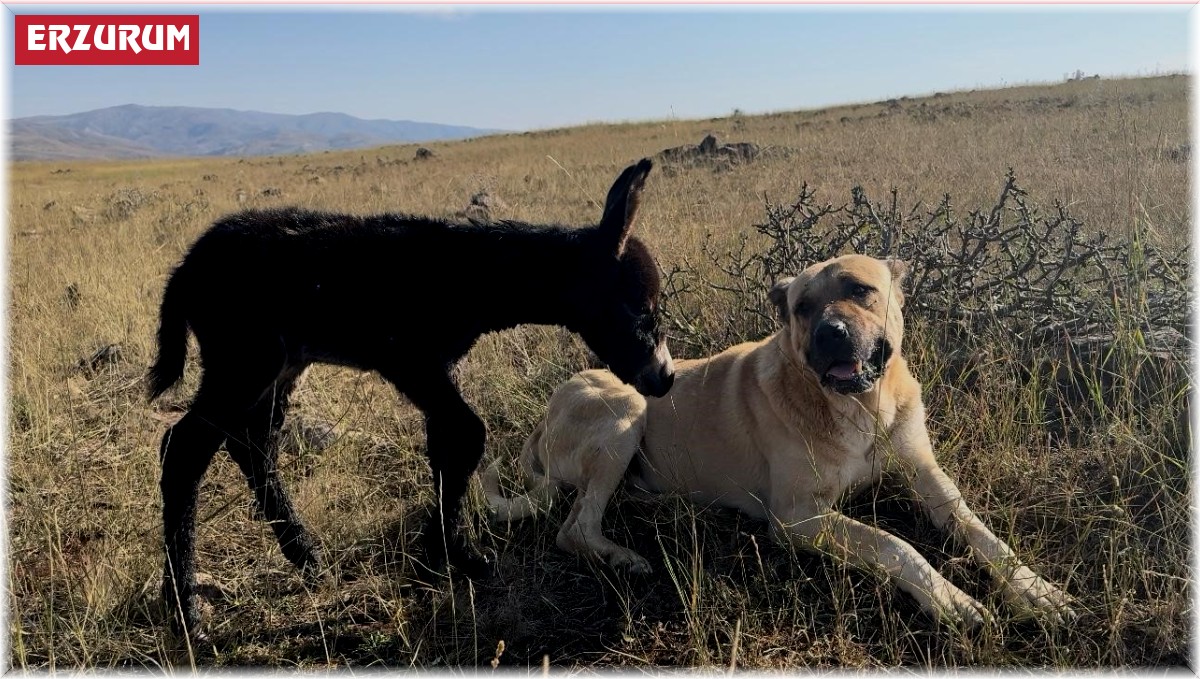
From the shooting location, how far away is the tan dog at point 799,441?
282cm

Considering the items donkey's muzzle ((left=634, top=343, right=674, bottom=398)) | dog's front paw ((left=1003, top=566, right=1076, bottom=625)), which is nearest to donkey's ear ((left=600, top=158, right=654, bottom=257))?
donkey's muzzle ((left=634, top=343, right=674, bottom=398))

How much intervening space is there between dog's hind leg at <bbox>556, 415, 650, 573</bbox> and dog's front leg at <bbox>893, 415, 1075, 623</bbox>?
1.22m

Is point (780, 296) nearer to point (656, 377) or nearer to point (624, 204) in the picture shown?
point (656, 377)

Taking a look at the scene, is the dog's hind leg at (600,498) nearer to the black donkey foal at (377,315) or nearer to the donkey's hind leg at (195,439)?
the black donkey foal at (377,315)

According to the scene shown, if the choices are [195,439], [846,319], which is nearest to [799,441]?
[846,319]

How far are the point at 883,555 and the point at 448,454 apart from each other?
5.59 ft

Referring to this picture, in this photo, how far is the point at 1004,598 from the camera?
2584 millimetres

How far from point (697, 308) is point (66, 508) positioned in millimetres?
3761

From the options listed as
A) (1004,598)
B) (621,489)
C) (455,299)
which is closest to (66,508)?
(455,299)

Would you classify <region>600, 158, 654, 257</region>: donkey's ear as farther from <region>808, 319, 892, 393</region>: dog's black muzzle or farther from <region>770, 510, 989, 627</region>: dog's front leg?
<region>770, 510, 989, 627</region>: dog's front leg

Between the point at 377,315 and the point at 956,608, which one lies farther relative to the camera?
the point at 377,315

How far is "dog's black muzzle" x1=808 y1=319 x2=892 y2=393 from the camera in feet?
9.51

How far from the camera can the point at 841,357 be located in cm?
290

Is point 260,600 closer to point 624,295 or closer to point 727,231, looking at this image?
point 624,295
